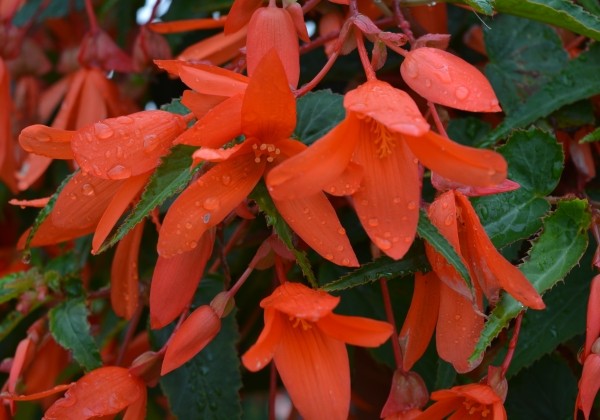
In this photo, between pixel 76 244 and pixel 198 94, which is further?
pixel 76 244

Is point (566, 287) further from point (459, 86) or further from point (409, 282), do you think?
point (459, 86)

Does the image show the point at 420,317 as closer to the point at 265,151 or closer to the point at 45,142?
the point at 265,151

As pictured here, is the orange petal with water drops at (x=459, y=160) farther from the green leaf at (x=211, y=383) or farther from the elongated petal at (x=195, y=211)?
the green leaf at (x=211, y=383)

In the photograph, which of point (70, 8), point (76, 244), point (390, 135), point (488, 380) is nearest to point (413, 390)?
point (488, 380)

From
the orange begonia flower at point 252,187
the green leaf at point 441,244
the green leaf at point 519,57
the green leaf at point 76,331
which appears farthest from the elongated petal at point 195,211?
the green leaf at point 519,57

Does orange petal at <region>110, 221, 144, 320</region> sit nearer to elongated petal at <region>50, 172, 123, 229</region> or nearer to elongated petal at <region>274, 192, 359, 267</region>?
elongated petal at <region>50, 172, 123, 229</region>

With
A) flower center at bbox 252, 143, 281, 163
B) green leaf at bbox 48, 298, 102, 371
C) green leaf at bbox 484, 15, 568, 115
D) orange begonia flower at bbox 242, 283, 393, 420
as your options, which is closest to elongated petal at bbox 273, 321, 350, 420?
orange begonia flower at bbox 242, 283, 393, 420

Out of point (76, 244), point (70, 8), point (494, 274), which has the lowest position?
point (76, 244)

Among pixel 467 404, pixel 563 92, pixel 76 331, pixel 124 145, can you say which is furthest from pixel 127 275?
pixel 563 92

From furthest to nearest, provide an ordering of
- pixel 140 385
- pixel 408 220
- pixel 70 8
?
pixel 70 8 → pixel 140 385 → pixel 408 220
